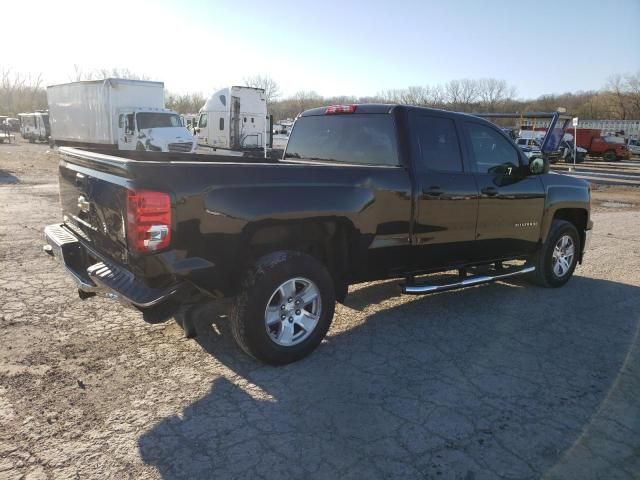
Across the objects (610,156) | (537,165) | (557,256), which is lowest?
(557,256)

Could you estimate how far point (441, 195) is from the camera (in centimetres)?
458

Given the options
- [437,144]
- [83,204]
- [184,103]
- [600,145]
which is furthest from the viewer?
[184,103]

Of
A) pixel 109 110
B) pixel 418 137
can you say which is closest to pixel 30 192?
pixel 109 110

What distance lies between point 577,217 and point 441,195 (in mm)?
2841

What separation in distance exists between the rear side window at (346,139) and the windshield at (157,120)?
58.4ft

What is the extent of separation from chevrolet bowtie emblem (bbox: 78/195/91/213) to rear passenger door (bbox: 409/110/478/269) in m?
2.70

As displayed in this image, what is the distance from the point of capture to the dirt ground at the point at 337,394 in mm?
2672

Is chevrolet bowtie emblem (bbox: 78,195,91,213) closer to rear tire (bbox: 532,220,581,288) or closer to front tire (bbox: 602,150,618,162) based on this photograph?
A: rear tire (bbox: 532,220,581,288)

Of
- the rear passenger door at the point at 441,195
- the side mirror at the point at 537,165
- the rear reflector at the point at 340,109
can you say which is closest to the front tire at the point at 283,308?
the rear passenger door at the point at 441,195

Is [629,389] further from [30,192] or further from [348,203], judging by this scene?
[30,192]

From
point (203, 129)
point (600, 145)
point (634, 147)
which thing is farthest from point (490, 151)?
point (634, 147)

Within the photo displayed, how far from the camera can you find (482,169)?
5.09 meters

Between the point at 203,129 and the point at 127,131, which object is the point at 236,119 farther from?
the point at 127,131

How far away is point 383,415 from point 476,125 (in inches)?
130
